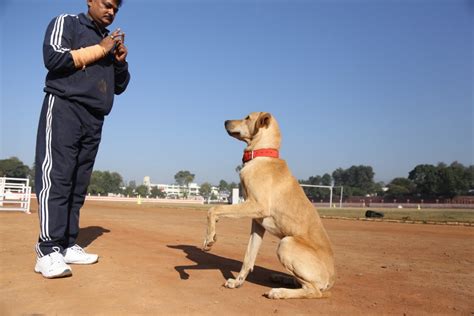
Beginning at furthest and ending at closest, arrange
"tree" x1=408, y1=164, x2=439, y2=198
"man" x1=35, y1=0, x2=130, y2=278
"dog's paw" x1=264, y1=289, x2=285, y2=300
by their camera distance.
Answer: "tree" x1=408, y1=164, x2=439, y2=198 < "man" x1=35, y1=0, x2=130, y2=278 < "dog's paw" x1=264, y1=289, x2=285, y2=300

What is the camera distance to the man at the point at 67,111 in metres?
4.39

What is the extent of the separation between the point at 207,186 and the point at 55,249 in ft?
581

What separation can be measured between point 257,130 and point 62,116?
91.7 inches

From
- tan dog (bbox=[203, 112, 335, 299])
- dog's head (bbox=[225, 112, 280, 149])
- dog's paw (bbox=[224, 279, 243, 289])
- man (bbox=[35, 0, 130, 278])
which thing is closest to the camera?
tan dog (bbox=[203, 112, 335, 299])

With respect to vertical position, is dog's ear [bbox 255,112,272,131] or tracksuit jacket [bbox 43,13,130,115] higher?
tracksuit jacket [bbox 43,13,130,115]

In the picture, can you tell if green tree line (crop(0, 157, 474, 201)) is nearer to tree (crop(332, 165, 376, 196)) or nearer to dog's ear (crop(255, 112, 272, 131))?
tree (crop(332, 165, 376, 196))

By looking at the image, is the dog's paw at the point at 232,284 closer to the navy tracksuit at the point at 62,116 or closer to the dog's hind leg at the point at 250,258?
the dog's hind leg at the point at 250,258

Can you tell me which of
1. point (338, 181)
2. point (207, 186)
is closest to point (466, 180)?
point (338, 181)

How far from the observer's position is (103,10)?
4.89 metres

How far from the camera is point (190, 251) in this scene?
6.71 metres

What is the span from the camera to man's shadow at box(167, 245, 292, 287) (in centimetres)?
487

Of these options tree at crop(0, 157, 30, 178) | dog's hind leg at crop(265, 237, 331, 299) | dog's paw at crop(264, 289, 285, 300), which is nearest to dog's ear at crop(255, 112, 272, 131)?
dog's hind leg at crop(265, 237, 331, 299)

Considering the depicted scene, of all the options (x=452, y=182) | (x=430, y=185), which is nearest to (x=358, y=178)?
(x=430, y=185)

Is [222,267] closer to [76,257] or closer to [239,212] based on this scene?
[239,212]
